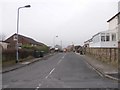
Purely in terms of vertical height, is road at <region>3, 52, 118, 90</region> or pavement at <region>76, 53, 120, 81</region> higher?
pavement at <region>76, 53, 120, 81</region>

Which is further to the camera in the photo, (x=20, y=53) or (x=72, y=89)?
(x=20, y=53)

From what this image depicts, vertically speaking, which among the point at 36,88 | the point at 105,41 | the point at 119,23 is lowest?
the point at 36,88

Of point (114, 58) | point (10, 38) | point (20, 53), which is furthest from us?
point (10, 38)

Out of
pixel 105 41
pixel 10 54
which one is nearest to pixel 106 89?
pixel 10 54

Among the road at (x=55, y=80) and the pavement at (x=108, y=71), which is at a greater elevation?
the pavement at (x=108, y=71)

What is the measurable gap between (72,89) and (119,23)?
3844 centimetres

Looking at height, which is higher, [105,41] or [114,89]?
[105,41]

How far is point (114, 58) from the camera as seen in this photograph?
26.5 metres

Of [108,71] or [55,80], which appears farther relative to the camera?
[108,71]

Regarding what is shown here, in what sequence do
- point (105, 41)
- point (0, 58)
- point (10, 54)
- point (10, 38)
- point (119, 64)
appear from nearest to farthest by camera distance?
1. point (119, 64)
2. point (0, 58)
3. point (10, 54)
4. point (105, 41)
5. point (10, 38)

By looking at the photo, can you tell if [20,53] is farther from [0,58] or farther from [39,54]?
[39,54]

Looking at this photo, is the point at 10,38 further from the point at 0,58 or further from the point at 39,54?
the point at 0,58

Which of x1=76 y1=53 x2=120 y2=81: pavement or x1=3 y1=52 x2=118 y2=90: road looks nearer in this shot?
x1=3 y1=52 x2=118 y2=90: road

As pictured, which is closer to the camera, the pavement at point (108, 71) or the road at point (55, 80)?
the road at point (55, 80)
